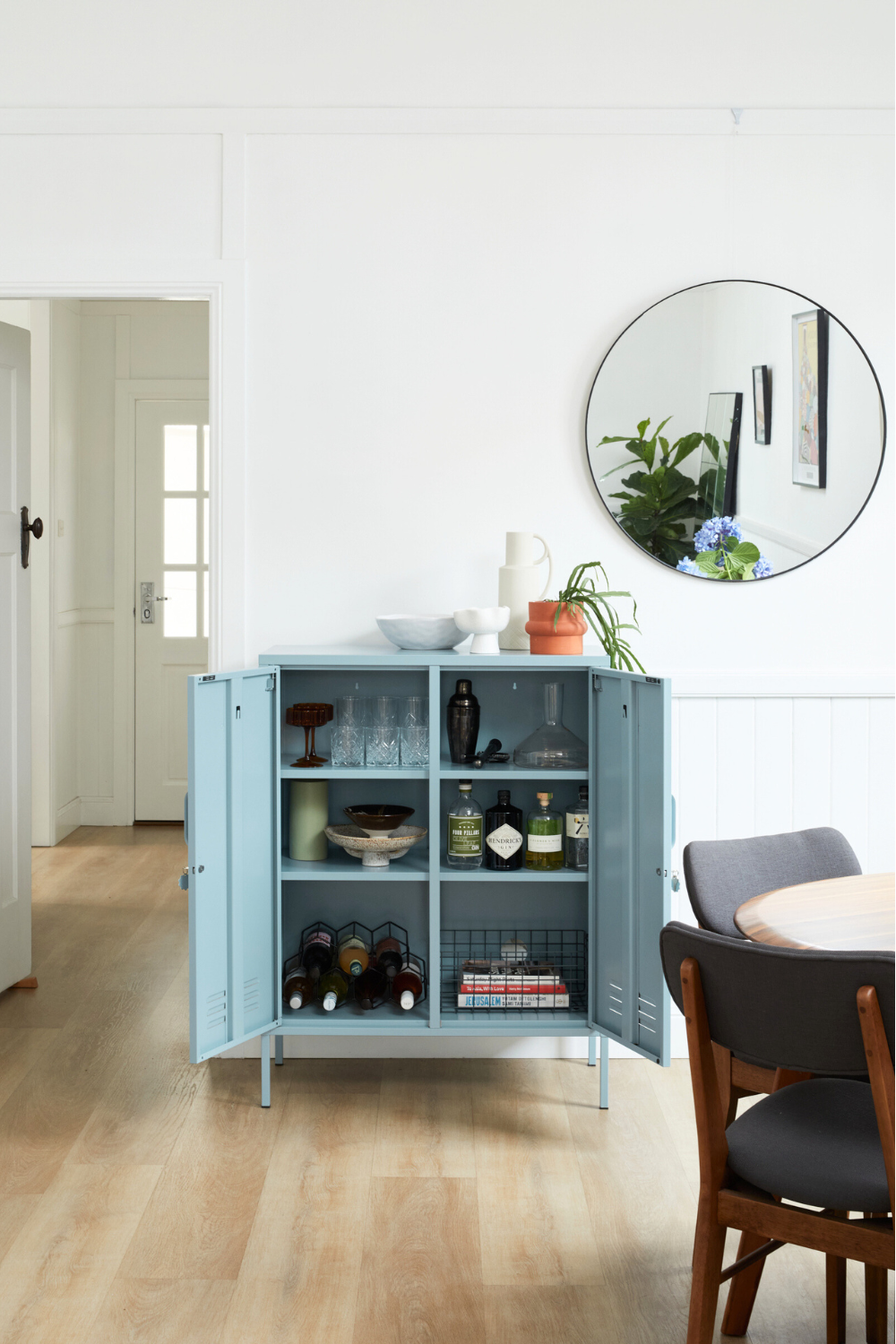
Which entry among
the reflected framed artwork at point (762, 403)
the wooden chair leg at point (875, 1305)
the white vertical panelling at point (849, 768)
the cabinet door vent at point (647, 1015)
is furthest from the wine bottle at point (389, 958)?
the reflected framed artwork at point (762, 403)

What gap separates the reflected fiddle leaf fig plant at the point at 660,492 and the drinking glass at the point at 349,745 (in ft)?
3.18

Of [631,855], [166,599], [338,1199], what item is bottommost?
[338,1199]

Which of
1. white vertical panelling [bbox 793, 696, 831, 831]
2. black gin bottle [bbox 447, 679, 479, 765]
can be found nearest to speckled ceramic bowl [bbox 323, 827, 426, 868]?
black gin bottle [bbox 447, 679, 479, 765]

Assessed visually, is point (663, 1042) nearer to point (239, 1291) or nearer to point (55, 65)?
point (239, 1291)

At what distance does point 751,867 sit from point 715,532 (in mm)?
1105

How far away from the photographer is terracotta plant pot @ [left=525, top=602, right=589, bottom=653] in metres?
2.78

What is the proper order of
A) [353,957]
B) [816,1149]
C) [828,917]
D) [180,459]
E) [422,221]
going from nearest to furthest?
1. [816,1149]
2. [828,917]
3. [353,957]
4. [422,221]
5. [180,459]

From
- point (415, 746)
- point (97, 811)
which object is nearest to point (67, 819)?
point (97, 811)

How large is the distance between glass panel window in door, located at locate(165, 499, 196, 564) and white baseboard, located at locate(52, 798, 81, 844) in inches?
55.5

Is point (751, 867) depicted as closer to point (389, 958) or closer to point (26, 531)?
point (389, 958)

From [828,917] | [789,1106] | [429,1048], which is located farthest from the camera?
[429,1048]

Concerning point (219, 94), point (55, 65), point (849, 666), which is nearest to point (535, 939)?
point (849, 666)

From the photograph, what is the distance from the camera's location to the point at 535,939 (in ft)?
10.2

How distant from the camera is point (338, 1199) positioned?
2379 mm
